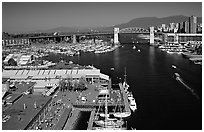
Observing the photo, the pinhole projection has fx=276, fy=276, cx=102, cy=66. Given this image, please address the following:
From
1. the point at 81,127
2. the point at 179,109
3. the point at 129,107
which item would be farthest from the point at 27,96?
the point at 179,109

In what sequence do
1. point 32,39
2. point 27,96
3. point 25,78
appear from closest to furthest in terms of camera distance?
point 27,96
point 25,78
point 32,39

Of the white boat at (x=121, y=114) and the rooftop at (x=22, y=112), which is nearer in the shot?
the rooftop at (x=22, y=112)

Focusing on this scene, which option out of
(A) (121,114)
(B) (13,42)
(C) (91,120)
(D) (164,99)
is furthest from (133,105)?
(B) (13,42)

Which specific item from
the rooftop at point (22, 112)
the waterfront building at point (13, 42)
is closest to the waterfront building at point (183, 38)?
the waterfront building at point (13, 42)

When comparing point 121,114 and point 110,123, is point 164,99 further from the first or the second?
point 110,123

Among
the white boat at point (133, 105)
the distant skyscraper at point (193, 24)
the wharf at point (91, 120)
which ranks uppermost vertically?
the distant skyscraper at point (193, 24)

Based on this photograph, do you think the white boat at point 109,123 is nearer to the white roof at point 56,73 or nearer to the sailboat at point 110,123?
the sailboat at point 110,123

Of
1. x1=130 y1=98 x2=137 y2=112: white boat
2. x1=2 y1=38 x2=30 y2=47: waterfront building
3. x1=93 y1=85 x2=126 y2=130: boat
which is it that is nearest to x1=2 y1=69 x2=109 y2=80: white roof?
x1=130 y1=98 x2=137 y2=112: white boat

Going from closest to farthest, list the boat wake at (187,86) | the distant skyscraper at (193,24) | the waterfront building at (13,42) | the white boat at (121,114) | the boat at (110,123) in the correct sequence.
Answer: the boat at (110,123) → the white boat at (121,114) → the boat wake at (187,86) → the waterfront building at (13,42) → the distant skyscraper at (193,24)

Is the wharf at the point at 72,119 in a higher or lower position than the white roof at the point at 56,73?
lower

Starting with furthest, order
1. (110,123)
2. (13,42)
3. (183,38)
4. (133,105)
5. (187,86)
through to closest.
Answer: (183,38) → (13,42) → (187,86) → (133,105) → (110,123)

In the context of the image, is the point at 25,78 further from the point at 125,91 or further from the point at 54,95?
the point at 125,91
